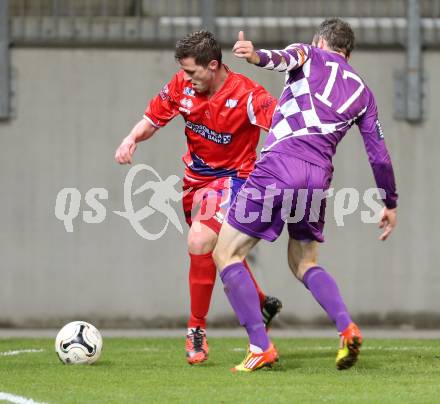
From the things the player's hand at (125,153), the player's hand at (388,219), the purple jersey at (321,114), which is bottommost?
the player's hand at (388,219)

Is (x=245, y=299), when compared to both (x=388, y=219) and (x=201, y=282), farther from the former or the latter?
(x=388, y=219)

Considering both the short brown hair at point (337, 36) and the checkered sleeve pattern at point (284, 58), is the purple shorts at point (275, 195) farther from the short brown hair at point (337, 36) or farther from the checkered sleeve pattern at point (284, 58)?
the short brown hair at point (337, 36)

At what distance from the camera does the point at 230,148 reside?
23.0 ft

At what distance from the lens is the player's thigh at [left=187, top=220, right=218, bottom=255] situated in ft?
22.5

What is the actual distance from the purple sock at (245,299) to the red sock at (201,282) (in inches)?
26.7

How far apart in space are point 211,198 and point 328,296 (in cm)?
110

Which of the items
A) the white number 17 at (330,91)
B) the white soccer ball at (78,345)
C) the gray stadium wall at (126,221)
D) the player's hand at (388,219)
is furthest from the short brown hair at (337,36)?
the gray stadium wall at (126,221)

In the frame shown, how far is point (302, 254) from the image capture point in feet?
21.1

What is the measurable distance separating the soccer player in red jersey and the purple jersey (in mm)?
590

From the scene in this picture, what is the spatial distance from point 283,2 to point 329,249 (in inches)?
91.7

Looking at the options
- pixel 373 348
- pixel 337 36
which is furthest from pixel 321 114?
pixel 373 348

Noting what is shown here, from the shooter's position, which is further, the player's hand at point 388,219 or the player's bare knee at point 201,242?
the player's bare knee at point 201,242

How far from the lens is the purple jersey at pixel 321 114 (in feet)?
20.2

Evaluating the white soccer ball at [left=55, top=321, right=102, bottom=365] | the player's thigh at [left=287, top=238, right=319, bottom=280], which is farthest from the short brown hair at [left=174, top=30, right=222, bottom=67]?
the white soccer ball at [left=55, top=321, right=102, bottom=365]
